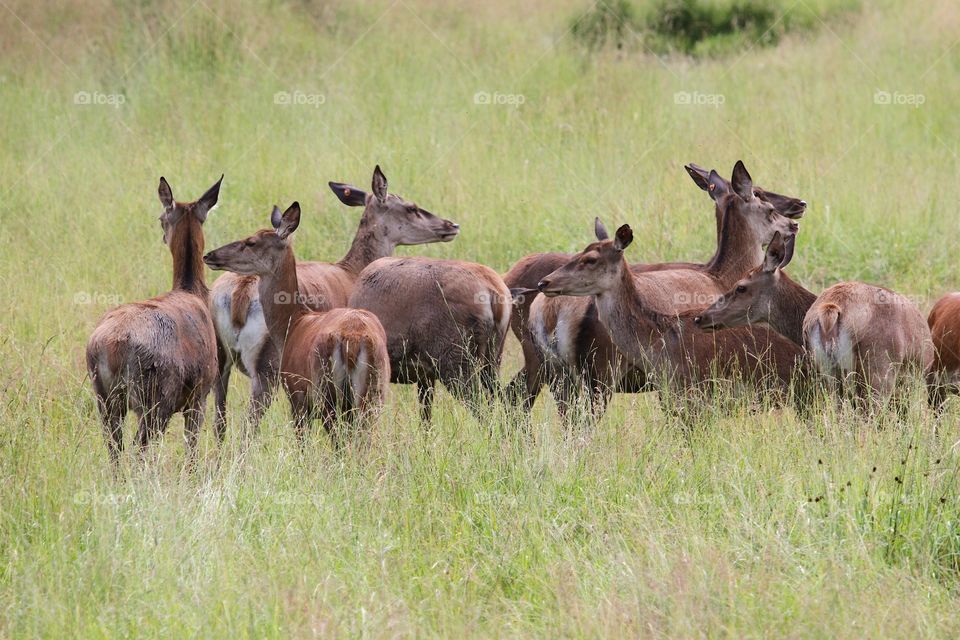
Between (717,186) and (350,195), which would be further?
(350,195)

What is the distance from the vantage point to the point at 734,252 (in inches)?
364

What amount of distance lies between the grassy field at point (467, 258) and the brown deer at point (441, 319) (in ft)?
1.31

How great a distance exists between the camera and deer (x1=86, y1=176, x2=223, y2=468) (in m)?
7.04

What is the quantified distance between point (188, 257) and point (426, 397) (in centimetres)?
167

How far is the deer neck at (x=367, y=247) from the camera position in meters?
10.2

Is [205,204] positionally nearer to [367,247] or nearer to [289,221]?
[289,221]

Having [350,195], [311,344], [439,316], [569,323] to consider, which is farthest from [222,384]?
[569,323]

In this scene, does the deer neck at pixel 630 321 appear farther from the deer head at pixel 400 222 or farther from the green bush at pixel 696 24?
the green bush at pixel 696 24

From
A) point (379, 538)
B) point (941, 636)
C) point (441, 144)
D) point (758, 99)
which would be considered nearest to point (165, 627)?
point (379, 538)

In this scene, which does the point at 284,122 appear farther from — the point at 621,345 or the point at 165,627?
the point at 165,627

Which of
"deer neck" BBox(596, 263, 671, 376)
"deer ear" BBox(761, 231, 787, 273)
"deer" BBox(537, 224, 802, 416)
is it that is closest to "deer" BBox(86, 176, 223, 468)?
"deer" BBox(537, 224, 802, 416)

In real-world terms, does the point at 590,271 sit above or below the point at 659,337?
above

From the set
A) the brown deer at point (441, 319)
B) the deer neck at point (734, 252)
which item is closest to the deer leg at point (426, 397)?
the brown deer at point (441, 319)

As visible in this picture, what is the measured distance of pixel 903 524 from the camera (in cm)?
539
